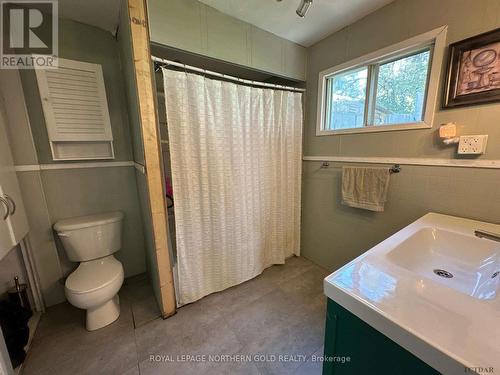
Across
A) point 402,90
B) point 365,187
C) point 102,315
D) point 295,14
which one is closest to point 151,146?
point 102,315

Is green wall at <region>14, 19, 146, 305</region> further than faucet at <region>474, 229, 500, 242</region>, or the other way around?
green wall at <region>14, 19, 146, 305</region>

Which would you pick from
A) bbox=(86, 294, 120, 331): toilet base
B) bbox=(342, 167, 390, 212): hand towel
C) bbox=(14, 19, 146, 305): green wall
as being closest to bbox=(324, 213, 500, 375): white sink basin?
bbox=(342, 167, 390, 212): hand towel

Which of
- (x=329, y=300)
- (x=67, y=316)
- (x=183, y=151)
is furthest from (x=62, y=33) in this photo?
(x=329, y=300)

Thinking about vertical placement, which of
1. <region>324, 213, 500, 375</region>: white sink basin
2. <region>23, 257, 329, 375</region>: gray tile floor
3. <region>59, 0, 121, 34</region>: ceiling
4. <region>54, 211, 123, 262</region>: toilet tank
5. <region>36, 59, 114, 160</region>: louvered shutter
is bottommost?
<region>23, 257, 329, 375</region>: gray tile floor

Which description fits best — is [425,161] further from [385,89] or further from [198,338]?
[198,338]

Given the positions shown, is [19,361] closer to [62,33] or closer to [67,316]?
[67,316]

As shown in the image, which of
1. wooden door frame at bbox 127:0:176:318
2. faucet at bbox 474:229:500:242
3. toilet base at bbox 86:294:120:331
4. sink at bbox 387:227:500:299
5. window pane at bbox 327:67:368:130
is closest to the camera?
sink at bbox 387:227:500:299

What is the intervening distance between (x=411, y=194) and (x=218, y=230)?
4.90 feet

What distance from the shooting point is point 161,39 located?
4.29 feet

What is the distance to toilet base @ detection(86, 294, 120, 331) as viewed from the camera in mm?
1488

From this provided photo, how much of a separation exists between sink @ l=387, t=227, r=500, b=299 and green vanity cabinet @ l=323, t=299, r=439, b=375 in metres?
0.34

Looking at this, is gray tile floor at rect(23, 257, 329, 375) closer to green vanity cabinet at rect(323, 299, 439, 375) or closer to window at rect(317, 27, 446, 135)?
green vanity cabinet at rect(323, 299, 439, 375)

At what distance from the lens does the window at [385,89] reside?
133 centimetres

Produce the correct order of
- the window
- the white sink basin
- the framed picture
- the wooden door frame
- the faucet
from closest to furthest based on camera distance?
the white sink basin
the faucet
the framed picture
the wooden door frame
the window
